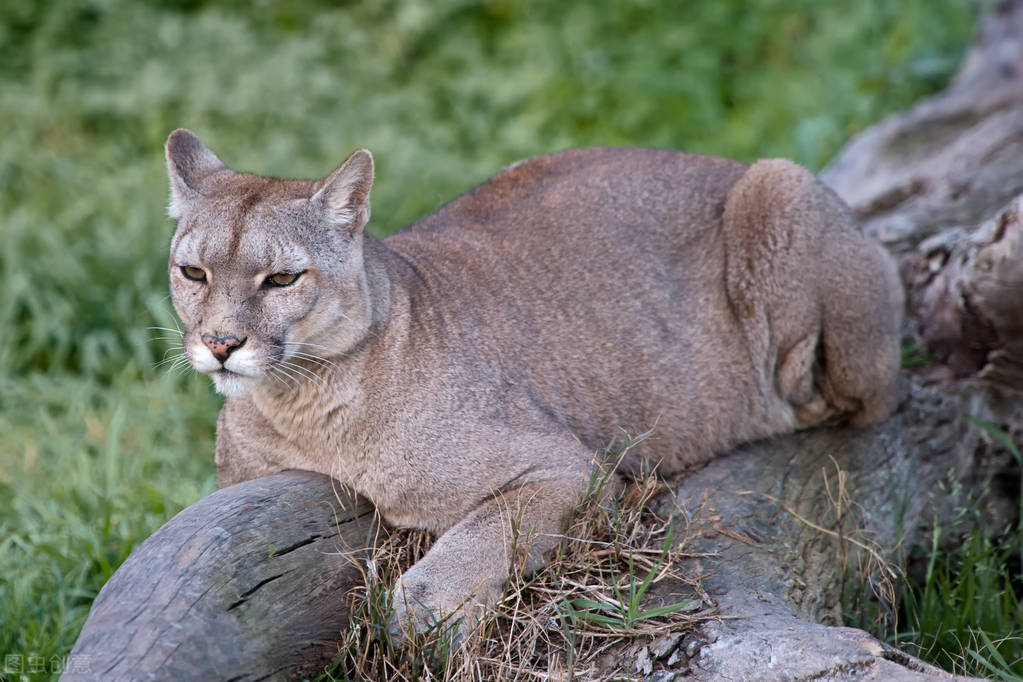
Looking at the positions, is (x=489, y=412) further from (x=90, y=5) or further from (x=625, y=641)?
(x=90, y=5)

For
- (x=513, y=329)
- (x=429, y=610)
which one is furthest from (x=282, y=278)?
(x=429, y=610)

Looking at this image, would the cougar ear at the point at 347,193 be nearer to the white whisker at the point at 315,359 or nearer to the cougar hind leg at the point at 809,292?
the white whisker at the point at 315,359

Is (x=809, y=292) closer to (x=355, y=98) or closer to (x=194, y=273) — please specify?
(x=194, y=273)

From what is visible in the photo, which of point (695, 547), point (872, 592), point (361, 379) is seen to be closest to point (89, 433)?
point (361, 379)

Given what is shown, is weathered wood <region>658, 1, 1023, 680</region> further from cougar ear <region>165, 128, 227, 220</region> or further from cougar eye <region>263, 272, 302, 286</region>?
cougar ear <region>165, 128, 227, 220</region>

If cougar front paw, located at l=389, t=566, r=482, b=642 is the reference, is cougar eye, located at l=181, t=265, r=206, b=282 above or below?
above

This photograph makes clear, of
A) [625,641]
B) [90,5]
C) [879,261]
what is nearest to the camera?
[625,641]

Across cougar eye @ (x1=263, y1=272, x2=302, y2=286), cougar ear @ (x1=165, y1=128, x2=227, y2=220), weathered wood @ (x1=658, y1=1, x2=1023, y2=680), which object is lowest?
weathered wood @ (x1=658, y1=1, x2=1023, y2=680)

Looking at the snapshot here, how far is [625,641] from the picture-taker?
12.7 feet

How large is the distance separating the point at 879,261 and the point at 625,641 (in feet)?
7.82

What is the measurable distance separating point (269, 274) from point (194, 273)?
289 millimetres

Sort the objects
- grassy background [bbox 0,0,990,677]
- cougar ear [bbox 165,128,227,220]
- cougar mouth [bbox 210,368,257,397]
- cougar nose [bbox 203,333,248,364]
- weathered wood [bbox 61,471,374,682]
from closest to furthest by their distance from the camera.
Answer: weathered wood [bbox 61,471,374,682] < cougar nose [bbox 203,333,248,364] < cougar mouth [bbox 210,368,257,397] < cougar ear [bbox 165,128,227,220] < grassy background [bbox 0,0,990,677]

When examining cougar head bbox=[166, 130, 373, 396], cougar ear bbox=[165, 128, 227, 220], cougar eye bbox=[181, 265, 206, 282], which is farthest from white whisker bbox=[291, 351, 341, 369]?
cougar ear bbox=[165, 128, 227, 220]

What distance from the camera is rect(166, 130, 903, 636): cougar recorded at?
13.4ft
